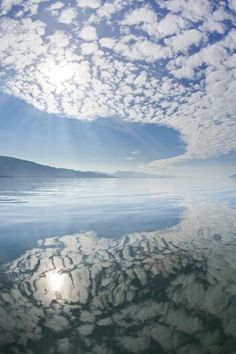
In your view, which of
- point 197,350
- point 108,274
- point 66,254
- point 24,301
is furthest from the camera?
point 66,254

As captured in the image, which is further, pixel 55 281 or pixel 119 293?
pixel 55 281

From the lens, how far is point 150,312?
7.69 metres

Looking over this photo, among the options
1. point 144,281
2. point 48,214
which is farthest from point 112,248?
point 48,214

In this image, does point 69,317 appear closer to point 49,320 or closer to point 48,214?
point 49,320

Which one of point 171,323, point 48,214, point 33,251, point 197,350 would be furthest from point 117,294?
point 48,214

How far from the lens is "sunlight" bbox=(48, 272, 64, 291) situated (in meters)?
9.27

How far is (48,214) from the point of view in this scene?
84.7 feet

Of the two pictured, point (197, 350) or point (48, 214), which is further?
point (48, 214)

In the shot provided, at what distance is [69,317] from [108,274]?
9.99ft

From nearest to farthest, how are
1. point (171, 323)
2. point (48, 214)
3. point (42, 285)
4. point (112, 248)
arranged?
point (171, 323), point (42, 285), point (112, 248), point (48, 214)

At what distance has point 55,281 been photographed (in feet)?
32.0

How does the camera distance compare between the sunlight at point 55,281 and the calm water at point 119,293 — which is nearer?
the calm water at point 119,293

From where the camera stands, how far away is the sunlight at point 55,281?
30.4 feet

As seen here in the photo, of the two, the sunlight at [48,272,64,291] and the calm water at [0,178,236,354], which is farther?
the sunlight at [48,272,64,291]
